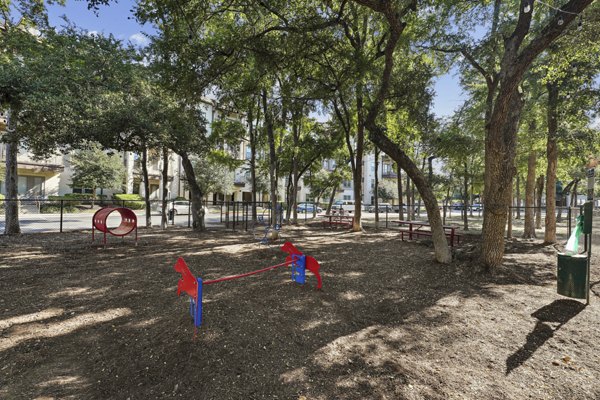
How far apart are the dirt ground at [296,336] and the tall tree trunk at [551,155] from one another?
5.46 m

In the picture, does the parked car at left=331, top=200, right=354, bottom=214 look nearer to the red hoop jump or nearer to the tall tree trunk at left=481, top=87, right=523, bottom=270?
the red hoop jump

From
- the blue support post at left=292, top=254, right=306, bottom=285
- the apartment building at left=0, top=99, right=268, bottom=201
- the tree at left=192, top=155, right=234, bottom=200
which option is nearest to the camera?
the blue support post at left=292, top=254, right=306, bottom=285

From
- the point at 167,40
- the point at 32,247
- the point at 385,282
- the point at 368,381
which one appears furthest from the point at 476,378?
the point at 32,247

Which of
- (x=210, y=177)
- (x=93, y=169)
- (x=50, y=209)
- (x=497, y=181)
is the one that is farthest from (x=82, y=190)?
(x=497, y=181)

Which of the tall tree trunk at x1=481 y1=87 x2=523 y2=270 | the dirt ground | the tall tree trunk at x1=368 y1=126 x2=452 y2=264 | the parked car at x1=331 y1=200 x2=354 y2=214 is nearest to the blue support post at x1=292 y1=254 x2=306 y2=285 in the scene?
the dirt ground

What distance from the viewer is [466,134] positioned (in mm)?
15289

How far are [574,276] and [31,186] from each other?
42.3 metres

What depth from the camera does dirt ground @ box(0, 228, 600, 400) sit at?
10.0ft

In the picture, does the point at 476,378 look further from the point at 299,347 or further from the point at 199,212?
the point at 199,212

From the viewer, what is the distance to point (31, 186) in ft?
103

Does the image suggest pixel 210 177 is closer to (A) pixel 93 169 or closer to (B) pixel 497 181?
(A) pixel 93 169

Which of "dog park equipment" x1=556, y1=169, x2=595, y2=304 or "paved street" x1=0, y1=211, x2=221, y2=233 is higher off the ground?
"dog park equipment" x1=556, y1=169, x2=595, y2=304

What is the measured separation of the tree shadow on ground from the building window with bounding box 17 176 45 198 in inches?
1603

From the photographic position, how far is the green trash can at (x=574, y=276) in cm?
520
